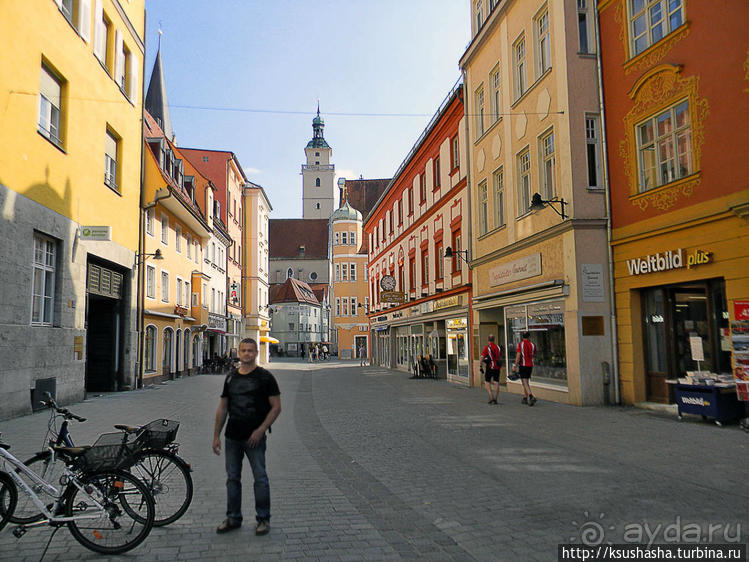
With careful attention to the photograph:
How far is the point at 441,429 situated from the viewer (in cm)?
1096

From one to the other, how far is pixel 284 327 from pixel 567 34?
7738cm

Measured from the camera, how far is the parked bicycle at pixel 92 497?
4621 millimetres

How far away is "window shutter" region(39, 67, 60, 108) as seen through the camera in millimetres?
13953

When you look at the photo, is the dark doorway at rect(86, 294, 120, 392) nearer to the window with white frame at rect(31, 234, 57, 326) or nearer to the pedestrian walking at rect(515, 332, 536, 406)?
the window with white frame at rect(31, 234, 57, 326)

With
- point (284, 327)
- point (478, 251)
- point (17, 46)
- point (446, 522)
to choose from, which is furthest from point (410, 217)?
point (284, 327)

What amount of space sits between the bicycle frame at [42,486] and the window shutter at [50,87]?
11725 mm

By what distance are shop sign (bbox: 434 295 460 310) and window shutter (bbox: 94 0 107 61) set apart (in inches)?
592

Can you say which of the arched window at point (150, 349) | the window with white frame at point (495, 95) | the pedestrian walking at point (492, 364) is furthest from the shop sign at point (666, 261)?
the arched window at point (150, 349)

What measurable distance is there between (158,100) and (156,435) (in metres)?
45.6

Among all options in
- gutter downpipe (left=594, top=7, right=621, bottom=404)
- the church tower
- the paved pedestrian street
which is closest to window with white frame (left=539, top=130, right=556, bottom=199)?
gutter downpipe (left=594, top=7, right=621, bottom=404)

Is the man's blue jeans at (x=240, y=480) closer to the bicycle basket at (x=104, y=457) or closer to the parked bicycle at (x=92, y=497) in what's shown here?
the parked bicycle at (x=92, y=497)

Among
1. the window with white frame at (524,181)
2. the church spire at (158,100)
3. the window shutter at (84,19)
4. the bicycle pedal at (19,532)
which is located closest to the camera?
the bicycle pedal at (19,532)

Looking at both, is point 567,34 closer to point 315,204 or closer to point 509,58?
point 509,58

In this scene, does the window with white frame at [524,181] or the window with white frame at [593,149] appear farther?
the window with white frame at [524,181]
